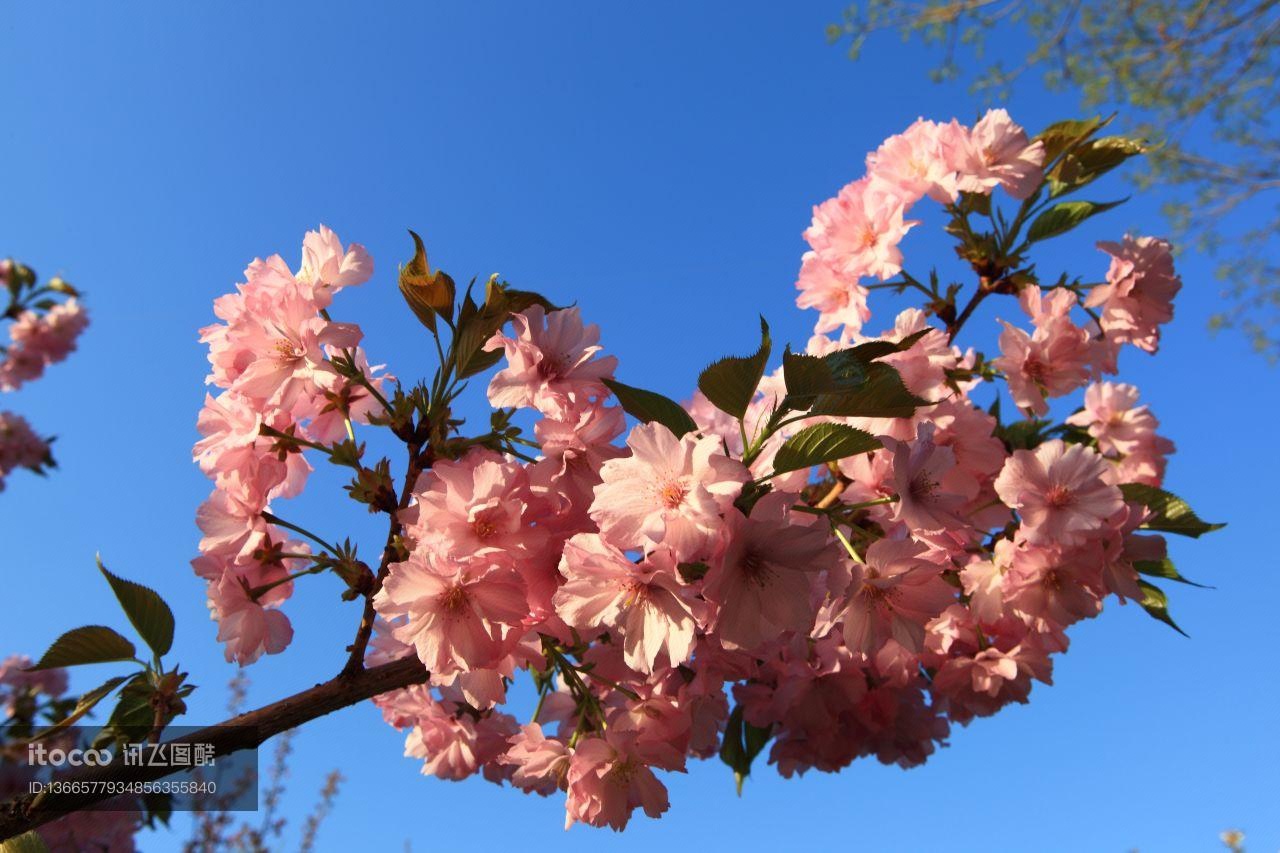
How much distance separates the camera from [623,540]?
1.08 meters

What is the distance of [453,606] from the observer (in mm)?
1199

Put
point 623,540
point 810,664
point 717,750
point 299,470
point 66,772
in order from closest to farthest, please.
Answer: point 623,540 < point 66,772 < point 299,470 < point 810,664 < point 717,750

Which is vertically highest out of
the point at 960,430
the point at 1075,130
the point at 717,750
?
the point at 1075,130

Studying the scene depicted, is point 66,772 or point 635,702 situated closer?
point 66,772

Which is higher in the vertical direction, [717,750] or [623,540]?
[717,750]

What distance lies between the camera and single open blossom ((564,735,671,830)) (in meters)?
1.54

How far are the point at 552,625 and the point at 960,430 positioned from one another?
0.93 m

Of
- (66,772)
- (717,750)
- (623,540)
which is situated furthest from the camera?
(717,750)

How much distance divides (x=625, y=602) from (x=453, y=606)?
0.25 meters

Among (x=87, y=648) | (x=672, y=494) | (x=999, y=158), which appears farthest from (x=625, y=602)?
(x=999, y=158)

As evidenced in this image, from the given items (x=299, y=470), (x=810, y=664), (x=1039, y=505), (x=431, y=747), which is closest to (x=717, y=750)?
(x=810, y=664)

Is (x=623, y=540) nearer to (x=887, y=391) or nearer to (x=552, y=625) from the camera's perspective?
(x=552, y=625)

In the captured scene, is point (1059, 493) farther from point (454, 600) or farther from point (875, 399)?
point (454, 600)

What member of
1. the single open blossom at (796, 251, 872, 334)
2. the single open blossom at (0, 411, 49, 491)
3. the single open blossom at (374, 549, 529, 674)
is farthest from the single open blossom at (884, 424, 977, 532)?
the single open blossom at (0, 411, 49, 491)
